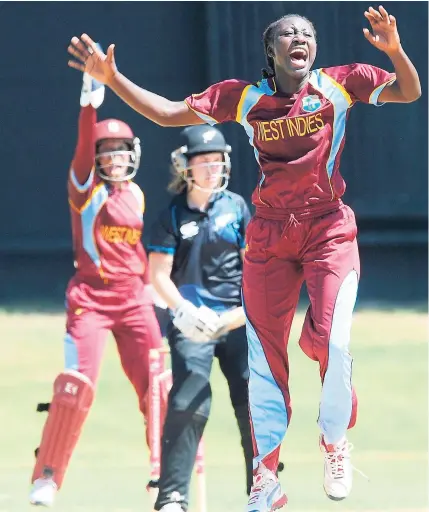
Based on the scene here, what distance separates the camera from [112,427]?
27.3 feet

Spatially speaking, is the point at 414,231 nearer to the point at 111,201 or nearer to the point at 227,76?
the point at 227,76

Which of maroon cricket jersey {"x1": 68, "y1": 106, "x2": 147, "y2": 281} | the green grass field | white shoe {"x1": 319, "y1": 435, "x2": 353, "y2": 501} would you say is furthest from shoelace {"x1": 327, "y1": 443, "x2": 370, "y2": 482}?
maroon cricket jersey {"x1": 68, "y1": 106, "x2": 147, "y2": 281}

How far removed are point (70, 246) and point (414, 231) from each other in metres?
3.09

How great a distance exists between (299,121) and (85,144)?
169 centimetres

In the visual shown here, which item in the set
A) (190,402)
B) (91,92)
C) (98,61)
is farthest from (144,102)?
(190,402)

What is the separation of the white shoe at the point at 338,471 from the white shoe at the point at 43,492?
1.59 meters

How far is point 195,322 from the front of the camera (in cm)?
598

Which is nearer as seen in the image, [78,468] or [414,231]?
[78,468]

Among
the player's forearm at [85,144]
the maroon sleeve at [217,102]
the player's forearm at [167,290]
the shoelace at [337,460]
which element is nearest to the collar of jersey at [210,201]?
the player's forearm at [167,290]

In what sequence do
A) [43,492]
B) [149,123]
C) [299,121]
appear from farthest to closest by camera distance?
[149,123] < [43,492] < [299,121]

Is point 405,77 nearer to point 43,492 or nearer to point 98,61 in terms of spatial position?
point 98,61

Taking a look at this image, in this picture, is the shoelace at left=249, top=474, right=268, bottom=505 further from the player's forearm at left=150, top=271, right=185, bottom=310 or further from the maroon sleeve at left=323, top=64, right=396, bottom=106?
the maroon sleeve at left=323, top=64, right=396, bottom=106

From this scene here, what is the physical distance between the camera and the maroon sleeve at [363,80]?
531cm

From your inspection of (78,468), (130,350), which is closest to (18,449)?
(78,468)
